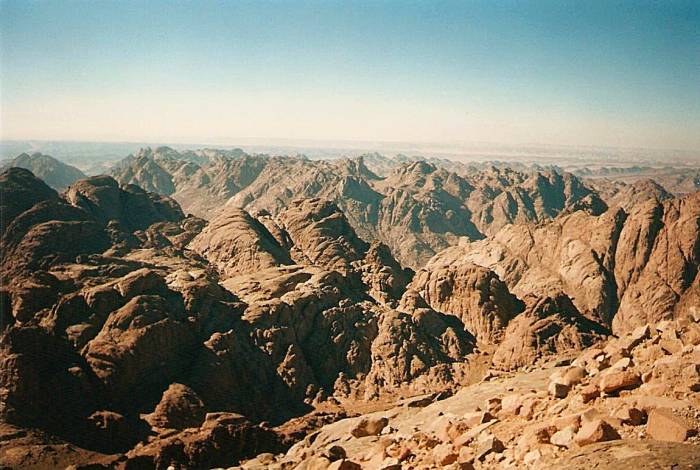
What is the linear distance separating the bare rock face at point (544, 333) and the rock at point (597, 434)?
55627mm

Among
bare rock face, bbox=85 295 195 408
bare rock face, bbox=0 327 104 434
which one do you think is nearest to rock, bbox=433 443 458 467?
bare rock face, bbox=0 327 104 434

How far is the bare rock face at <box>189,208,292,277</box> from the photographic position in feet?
288

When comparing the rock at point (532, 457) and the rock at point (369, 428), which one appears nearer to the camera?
the rock at point (532, 457)

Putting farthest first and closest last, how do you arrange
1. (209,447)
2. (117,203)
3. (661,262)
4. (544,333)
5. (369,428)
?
(117,203), (661,262), (544,333), (209,447), (369,428)

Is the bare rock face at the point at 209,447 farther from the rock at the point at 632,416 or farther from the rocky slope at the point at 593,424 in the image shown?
the rock at the point at 632,416

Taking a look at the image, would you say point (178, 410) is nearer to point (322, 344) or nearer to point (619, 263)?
point (322, 344)

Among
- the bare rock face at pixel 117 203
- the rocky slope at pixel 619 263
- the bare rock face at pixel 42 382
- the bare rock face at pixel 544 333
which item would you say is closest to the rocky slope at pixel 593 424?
the bare rock face at pixel 42 382

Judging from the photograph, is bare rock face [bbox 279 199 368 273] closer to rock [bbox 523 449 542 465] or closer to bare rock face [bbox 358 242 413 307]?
bare rock face [bbox 358 242 413 307]

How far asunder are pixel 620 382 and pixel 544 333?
56.6 metres

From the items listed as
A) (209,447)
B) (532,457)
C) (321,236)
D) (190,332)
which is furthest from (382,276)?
(532,457)

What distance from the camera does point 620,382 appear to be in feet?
52.6

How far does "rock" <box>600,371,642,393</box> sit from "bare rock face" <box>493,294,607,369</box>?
5183 centimetres

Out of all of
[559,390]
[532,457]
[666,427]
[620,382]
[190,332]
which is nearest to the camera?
[666,427]

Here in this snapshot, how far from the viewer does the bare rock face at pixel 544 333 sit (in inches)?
2623
